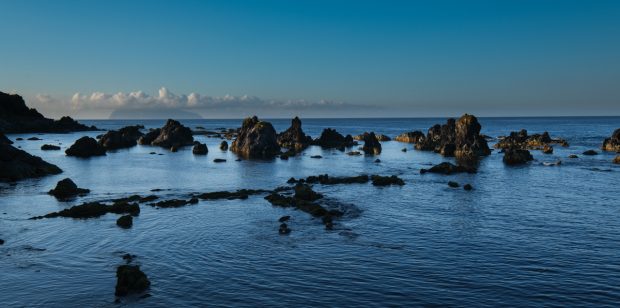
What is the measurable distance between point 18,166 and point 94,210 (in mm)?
35574

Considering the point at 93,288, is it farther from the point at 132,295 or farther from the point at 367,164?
the point at 367,164

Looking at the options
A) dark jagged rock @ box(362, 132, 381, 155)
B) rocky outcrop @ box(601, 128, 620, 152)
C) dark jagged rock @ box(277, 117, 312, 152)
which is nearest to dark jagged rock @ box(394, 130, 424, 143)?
dark jagged rock @ box(277, 117, 312, 152)

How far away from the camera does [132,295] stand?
87.6ft

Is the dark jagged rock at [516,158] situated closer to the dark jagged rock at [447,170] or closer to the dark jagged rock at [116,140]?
the dark jagged rock at [447,170]

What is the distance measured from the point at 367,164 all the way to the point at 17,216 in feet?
226

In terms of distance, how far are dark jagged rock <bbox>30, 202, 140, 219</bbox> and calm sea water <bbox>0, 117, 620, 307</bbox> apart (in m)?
2.25

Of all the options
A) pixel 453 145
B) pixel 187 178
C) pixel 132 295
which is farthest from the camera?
pixel 453 145

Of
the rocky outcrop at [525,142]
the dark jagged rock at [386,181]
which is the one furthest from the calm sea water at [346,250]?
the rocky outcrop at [525,142]

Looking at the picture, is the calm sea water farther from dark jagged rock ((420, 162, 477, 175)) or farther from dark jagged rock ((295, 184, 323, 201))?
dark jagged rock ((420, 162, 477, 175))

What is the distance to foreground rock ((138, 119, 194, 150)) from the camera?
159 m

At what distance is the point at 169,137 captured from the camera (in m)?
160

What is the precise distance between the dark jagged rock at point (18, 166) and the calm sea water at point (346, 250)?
6.45 meters

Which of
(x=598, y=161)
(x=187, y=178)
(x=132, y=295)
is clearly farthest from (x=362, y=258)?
(x=598, y=161)

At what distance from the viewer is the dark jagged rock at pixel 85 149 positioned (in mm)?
116000
